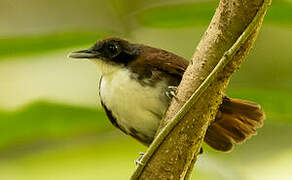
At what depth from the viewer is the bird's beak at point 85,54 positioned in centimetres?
207

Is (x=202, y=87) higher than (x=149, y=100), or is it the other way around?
(x=149, y=100)

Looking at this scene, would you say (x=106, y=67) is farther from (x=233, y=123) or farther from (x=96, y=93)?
(x=233, y=123)

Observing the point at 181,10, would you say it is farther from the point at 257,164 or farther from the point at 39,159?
the point at 39,159

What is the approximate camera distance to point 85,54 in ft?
6.97

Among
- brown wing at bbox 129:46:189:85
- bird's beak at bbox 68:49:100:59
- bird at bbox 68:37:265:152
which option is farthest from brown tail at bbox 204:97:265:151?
bird's beak at bbox 68:49:100:59

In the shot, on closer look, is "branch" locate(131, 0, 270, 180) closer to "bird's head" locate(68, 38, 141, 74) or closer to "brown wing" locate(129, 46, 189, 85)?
"brown wing" locate(129, 46, 189, 85)

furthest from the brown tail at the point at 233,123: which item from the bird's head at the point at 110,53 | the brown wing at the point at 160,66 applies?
the bird's head at the point at 110,53

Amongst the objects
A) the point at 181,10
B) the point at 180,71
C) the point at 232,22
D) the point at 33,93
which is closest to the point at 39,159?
the point at 33,93

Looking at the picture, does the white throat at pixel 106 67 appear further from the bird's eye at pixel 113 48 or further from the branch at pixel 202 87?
the branch at pixel 202 87

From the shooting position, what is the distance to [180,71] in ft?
6.30

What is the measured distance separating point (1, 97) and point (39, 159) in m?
0.25

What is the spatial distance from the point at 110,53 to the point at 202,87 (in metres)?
0.89

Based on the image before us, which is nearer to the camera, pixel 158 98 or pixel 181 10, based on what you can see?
pixel 181 10

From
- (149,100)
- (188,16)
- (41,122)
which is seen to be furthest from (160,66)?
(41,122)
